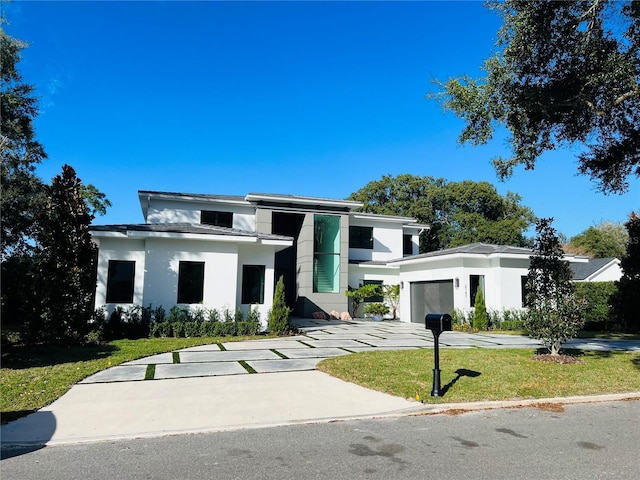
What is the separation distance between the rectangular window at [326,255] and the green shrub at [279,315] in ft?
30.9

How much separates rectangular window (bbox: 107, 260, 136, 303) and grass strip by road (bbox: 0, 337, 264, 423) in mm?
2351

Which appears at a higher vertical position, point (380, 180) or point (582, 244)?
point (380, 180)

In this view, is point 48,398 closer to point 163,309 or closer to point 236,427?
point 236,427

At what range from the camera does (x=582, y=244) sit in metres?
49.9

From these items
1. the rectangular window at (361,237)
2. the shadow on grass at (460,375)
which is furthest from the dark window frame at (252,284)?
the rectangular window at (361,237)

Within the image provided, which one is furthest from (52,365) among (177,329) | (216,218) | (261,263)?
(216,218)

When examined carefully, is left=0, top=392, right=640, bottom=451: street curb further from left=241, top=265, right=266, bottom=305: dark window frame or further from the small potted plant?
the small potted plant

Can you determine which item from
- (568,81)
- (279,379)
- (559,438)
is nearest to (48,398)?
(279,379)

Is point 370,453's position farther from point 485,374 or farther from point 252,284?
point 252,284

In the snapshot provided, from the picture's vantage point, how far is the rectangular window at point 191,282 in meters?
14.9

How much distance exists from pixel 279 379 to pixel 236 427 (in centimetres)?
265

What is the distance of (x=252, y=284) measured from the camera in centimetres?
1634

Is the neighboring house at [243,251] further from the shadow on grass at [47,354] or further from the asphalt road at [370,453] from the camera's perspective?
the asphalt road at [370,453]

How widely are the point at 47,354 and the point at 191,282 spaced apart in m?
5.51
